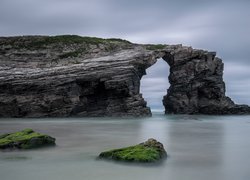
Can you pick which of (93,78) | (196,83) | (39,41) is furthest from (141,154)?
(196,83)

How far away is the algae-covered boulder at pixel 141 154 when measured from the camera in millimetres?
13882

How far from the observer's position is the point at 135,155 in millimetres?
14102

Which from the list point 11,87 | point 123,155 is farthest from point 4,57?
point 123,155

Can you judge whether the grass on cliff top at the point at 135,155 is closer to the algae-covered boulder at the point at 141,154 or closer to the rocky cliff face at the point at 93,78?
the algae-covered boulder at the point at 141,154

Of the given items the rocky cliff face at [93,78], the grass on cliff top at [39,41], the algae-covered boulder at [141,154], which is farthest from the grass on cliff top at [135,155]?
the grass on cliff top at [39,41]

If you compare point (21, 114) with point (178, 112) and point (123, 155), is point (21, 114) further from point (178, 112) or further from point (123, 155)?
point (123, 155)

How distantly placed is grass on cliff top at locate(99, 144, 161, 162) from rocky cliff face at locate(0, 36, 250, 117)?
1699 inches

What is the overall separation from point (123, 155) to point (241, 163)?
4932 millimetres

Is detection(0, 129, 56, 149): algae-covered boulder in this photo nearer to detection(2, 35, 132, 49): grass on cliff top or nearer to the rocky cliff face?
the rocky cliff face

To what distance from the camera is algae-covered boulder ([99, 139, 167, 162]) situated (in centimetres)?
1388

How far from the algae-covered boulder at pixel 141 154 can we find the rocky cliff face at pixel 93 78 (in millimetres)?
42992

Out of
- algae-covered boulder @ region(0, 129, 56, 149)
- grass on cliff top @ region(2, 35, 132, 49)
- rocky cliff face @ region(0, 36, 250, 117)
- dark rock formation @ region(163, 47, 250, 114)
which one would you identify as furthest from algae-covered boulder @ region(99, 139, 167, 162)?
dark rock formation @ region(163, 47, 250, 114)

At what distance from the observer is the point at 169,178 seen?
Result: 38.1ft

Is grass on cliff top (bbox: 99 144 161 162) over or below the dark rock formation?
below
